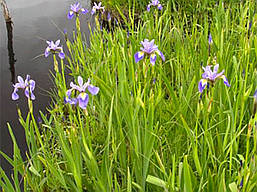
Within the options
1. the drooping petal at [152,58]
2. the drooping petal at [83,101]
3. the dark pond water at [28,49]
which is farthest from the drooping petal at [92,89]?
the dark pond water at [28,49]

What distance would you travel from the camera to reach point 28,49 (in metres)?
5.18

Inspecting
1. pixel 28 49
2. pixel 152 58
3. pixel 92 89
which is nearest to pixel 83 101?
pixel 92 89

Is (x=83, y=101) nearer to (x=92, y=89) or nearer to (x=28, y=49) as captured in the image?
(x=92, y=89)

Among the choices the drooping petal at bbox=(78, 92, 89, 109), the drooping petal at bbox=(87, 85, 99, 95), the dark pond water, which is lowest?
the dark pond water

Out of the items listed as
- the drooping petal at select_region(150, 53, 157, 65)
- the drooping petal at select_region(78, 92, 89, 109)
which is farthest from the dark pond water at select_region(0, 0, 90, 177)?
the drooping petal at select_region(78, 92, 89, 109)

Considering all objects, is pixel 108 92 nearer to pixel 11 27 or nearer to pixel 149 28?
pixel 149 28

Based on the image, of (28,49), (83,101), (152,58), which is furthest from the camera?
(28,49)

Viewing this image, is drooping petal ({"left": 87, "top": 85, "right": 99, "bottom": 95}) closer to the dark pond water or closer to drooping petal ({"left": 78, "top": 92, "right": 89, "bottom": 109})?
drooping petal ({"left": 78, "top": 92, "right": 89, "bottom": 109})

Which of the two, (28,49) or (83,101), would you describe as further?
(28,49)

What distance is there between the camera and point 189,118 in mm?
2172

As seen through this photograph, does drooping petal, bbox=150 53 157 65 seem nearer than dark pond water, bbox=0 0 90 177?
Yes

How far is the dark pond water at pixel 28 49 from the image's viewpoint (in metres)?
3.82

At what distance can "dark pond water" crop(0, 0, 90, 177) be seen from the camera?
3.82 metres

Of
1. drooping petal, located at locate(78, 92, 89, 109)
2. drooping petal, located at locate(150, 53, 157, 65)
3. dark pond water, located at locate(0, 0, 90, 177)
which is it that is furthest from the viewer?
dark pond water, located at locate(0, 0, 90, 177)
